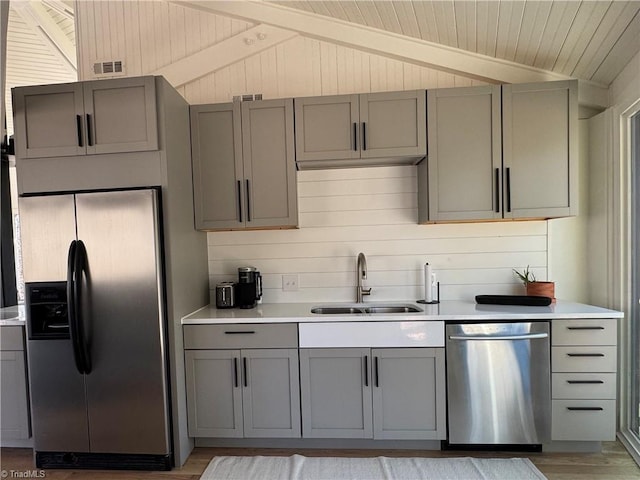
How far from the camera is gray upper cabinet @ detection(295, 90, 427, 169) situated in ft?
8.06

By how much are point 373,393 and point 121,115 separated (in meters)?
2.41

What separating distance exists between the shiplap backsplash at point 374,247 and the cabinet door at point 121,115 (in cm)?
99

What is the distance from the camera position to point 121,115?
7.19 ft

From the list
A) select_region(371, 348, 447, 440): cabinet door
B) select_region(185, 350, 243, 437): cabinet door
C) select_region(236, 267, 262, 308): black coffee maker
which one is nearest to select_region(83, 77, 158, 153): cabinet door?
select_region(236, 267, 262, 308): black coffee maker

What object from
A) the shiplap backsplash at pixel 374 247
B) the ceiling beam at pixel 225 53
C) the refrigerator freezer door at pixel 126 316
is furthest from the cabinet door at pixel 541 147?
the refrigerator freezer door at pixel 126 316

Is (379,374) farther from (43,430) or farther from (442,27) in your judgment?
(442,27)

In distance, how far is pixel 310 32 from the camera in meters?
Result: 2.79

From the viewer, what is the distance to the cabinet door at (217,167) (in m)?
2.56

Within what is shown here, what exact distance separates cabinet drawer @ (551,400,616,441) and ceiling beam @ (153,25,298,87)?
10.9ft

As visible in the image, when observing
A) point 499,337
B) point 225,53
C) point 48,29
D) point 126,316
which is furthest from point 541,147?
point 48,29

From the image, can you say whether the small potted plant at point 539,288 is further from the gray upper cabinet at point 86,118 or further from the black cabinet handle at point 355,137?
the gray upper cabinet at point 86,118

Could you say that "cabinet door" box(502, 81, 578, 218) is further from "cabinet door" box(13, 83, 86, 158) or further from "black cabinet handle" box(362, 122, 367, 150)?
"cabinet door" box(13, 83, 86, 158)

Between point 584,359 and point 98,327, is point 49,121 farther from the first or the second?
point 584,359

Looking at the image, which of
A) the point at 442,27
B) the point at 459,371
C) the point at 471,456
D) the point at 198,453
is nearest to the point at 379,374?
the point at 459,371
